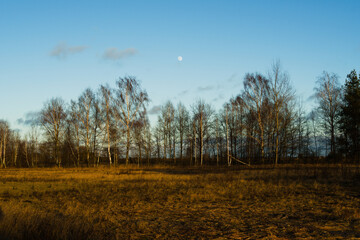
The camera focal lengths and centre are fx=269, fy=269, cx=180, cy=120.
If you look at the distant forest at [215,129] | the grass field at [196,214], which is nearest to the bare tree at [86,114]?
the distant forest at [215,129]

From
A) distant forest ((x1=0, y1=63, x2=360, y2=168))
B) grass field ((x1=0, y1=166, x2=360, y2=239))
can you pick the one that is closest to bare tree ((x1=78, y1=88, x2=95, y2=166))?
distant forest ((x1=0, y1=63, x2=360, y2=168))

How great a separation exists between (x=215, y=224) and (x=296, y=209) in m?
3.68

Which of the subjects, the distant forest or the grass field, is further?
the distant forest

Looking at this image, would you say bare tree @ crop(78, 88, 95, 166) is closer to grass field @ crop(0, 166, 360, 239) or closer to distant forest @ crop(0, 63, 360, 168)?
distant forest @ crop(0, 63, 360, 168)

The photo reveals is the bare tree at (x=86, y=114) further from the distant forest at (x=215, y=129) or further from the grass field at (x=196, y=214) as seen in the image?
the grass field at (x=196, y=214)

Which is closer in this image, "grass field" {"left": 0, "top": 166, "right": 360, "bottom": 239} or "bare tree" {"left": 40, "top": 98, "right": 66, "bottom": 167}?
"grass field" {"left": 0, "top": 166, "right": 360, "bottom": 239}

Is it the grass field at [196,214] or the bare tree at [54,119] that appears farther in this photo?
the bare tree at [54,119]

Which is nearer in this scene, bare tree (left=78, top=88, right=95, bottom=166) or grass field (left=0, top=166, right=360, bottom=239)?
grass field (left=0, top=166, right=360, bottom=239)

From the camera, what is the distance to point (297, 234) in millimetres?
6832

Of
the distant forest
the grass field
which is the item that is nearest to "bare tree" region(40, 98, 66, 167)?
the distant forest

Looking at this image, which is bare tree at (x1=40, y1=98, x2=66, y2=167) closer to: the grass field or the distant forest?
the distant forest

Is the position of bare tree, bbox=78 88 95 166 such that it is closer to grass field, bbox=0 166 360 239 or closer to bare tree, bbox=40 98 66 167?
bare tree, bbox=40 98 66 167

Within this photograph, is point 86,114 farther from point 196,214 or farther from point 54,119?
point 196,214

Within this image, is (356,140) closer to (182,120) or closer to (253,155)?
(253,155)
